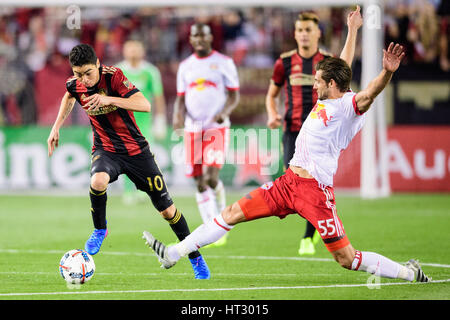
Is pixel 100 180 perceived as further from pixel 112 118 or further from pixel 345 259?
pixel 345 259

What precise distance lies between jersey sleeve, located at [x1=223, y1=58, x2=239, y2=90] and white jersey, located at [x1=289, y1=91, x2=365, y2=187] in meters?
4.37

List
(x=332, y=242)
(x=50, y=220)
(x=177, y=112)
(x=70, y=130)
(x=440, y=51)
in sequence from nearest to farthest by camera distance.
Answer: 1. (x=332, y=242)
2. (x=177, y=112)
3. (x=50, y=220)
4. (x=70, y=130)
5. (x=440, y=51)

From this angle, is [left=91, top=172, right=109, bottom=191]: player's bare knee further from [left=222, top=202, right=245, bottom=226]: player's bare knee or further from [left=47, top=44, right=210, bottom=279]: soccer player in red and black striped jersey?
[left=222, top=202, right=245, bottom=226]: player's bare knee

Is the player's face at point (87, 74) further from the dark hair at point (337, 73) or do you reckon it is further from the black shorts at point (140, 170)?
the dark hair at point (337, 73)

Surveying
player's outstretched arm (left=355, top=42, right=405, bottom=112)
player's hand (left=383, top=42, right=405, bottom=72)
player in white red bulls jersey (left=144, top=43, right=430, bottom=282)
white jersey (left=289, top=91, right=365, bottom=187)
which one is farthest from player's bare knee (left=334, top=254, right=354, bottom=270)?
player's hand (left=383, top=42, right=405, bottom=72)

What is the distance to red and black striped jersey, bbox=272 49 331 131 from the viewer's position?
32.8 ft

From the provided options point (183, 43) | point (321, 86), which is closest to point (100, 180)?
point (321, 86)

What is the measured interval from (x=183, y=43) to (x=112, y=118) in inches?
498

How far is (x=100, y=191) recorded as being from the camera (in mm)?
8023

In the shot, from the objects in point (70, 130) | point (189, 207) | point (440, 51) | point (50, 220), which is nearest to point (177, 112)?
point (50, 220)

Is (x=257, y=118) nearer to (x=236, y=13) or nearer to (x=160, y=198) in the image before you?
(x=236, y=13)

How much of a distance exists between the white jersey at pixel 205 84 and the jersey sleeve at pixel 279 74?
135 centimetres

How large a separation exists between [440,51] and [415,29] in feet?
2.91

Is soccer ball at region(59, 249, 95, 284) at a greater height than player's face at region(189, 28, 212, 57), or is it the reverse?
player's face at region(189, 28, 212, 57)
